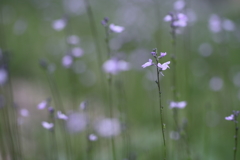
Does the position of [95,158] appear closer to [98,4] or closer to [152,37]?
[152,37]

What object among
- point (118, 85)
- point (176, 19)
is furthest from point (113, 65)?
point (176, 19)

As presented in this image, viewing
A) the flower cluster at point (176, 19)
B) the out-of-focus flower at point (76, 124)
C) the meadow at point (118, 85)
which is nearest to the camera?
the flower cluster at point (176, 19)

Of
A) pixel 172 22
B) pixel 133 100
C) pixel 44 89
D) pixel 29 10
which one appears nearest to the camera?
pixel 172 22

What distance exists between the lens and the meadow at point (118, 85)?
2236mm

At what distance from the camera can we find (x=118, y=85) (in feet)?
7.72

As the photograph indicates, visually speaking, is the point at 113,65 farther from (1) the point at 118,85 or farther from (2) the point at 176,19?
Answer: (2) the point at 176,19

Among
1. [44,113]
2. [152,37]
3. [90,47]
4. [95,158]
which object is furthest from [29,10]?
[95,158]

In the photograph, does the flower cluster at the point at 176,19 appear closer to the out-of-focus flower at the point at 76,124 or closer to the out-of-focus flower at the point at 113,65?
the out-of-focus flower at the point at 113,65

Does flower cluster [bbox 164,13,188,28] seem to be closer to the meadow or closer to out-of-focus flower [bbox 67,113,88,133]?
the meadow

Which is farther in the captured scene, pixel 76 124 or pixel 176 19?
pixel 76 124

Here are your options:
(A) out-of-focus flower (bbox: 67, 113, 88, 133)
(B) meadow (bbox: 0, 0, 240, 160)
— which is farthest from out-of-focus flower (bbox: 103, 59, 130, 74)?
(A) out-of-focus flower (bbox: 67, 113, 88, 133)

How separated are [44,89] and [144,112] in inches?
72.7

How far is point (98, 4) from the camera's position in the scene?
8.94 meters

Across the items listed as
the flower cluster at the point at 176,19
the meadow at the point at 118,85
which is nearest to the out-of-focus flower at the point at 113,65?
the meadow at the point at 118,85
